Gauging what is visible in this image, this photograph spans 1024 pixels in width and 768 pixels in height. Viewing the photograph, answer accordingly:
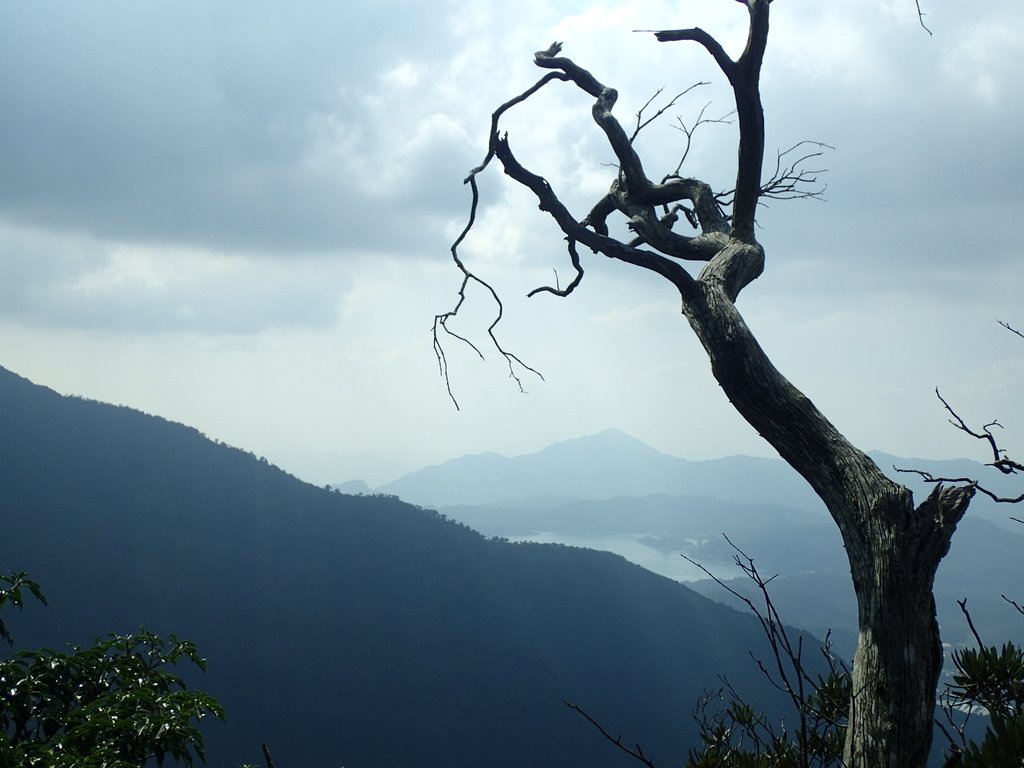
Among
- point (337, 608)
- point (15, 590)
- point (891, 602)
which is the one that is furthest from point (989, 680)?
point (337, 608)

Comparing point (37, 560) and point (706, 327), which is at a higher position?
point (706, 327)

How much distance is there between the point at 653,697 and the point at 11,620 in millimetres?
50499

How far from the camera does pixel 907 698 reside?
7.77 ft

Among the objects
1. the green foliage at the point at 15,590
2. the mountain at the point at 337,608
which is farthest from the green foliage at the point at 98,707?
the mountain at the point at 337,608

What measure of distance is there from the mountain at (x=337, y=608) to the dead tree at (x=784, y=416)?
195ft

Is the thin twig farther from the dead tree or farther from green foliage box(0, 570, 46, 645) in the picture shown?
green foliage box(0, 570, 46, 645)

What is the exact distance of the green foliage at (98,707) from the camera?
10.6ft

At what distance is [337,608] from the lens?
73125mm

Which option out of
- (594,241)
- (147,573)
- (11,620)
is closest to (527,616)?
(147,573)

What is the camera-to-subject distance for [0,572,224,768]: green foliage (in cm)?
323

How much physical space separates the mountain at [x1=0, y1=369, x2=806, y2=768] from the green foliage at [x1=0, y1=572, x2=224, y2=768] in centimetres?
5873

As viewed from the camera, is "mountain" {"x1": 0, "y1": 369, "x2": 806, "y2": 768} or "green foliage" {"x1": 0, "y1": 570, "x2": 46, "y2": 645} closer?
"green foliage" {"x1": 0, "y1": 570, "x2": 46, "y2": 645}

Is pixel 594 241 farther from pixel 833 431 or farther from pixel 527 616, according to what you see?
pixel 527 616

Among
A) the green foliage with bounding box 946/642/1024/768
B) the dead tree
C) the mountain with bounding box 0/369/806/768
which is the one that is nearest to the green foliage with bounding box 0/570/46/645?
the dead tree
